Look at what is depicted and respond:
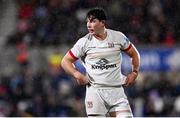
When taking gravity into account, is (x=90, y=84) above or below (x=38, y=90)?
above

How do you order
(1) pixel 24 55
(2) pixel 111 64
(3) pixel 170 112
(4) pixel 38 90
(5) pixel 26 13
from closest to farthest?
(2) pixel 111 64, (3) pixel 170 112, (4) pixel 38 90, (1) pixel 24 55, (5) pixel 26 13

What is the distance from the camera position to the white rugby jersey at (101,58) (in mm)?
9094

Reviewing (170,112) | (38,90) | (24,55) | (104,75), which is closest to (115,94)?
(104,75)

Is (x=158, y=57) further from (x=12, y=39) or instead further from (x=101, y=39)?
(x=101, y=39)

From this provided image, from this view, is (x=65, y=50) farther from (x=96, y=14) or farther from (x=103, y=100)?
(x=96, y=14)

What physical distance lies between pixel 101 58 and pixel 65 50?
472 inches

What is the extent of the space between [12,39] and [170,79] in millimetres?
4977

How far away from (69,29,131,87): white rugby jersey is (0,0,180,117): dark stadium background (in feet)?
24.8

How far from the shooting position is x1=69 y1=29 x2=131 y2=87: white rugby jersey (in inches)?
358

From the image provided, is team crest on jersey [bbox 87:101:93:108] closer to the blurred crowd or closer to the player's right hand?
the player's right hand

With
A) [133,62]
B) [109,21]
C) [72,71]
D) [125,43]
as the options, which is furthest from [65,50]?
[72,71]

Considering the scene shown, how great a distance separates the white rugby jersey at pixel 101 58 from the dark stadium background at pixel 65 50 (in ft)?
24.8

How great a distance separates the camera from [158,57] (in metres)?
20.5

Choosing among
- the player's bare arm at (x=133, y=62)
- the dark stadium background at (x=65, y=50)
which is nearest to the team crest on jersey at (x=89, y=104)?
the player's bare arm at (x=133, y=62)
